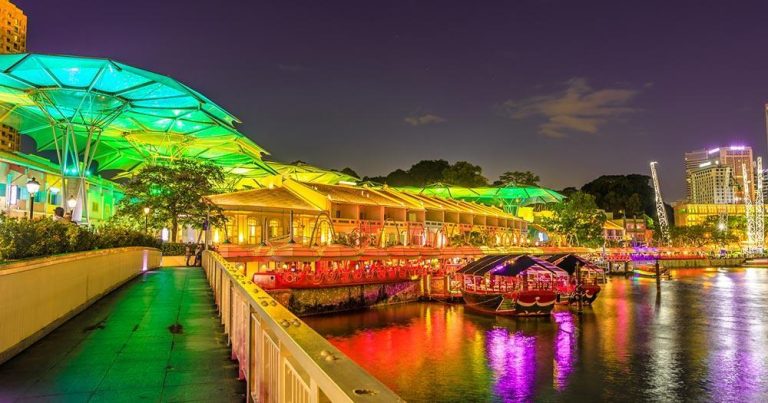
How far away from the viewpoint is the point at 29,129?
1775 inches

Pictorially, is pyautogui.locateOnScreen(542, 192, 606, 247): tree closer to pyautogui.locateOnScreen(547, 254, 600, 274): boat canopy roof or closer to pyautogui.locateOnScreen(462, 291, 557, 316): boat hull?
pyautogui.locateOnScreen(547, 254, 600, 274): boat canopy roof

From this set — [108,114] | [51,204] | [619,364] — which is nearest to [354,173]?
[51,204]

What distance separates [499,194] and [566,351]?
59.8 metres

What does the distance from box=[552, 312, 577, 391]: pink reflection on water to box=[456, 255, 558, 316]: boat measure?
1.73 metres

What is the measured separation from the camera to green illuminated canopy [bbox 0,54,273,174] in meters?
30.1

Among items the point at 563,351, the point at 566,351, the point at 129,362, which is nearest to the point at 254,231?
the point at 563,351

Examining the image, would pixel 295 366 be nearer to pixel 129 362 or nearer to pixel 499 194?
pixel 129 362

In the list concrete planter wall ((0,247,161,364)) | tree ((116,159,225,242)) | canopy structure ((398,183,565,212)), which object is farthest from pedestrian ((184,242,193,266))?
canopy structure ((398,183,565,212))

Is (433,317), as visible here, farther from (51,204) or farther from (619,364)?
(51,204)

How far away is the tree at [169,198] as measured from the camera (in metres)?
35.4

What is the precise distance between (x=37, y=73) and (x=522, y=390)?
1177 inches

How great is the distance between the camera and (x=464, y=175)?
102 meters

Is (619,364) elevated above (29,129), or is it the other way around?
(29,129)

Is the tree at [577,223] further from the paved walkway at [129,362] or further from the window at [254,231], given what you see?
the paved walkway at [129,362]
